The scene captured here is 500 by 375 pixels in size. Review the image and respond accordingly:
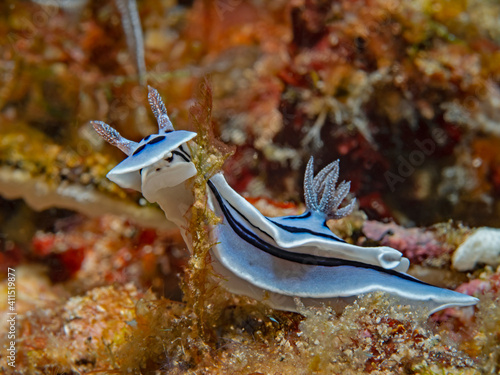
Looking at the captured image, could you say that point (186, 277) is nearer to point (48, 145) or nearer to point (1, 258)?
point (48, 145)

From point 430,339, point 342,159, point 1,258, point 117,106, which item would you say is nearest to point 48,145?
point 117,106

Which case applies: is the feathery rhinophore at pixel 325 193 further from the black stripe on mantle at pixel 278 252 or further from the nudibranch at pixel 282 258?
the black stripe on mantle at pixel 278 252

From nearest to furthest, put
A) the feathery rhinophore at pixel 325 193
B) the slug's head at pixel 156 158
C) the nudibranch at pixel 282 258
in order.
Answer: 1. the slug's head at pixel 156 158
2. the nudibranch at pixel 282 258
3. the feathery rhinophore at pixel 325 193

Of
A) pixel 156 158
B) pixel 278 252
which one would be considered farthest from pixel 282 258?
pixel 156 158

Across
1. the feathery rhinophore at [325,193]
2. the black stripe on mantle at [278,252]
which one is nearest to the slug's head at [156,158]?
the black stripe on mantle at [278,252]

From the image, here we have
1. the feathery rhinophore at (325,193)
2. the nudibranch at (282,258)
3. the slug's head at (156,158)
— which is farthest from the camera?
the feathery rhinophore at (325,193)

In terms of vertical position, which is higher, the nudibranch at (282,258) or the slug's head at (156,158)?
the slug's head at (156,158)

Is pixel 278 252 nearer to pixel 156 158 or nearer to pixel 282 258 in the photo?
pixel 282 258

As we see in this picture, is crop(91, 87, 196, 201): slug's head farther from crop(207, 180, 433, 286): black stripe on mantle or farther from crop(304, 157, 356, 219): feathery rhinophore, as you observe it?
crop(304, 157, 356, 219): feathery rhinophore
